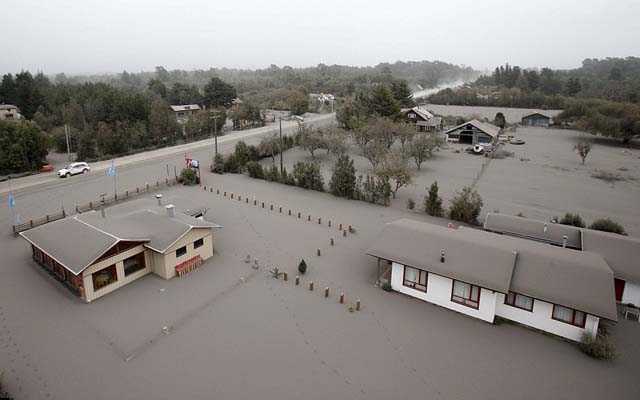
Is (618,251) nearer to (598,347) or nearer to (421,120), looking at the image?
(598,347)

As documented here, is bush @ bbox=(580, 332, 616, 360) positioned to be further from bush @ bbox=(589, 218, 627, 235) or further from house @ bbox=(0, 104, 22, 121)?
house @ bbox=(0, 104, 22, 121)

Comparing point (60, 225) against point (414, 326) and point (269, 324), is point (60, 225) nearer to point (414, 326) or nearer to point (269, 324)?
point (269, 324)

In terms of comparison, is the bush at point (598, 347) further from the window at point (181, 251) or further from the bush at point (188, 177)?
the bush at point (188, 177)

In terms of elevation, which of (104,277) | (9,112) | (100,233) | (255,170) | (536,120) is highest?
(9,112)

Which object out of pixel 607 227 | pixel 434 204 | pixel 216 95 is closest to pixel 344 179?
pixel 434 204

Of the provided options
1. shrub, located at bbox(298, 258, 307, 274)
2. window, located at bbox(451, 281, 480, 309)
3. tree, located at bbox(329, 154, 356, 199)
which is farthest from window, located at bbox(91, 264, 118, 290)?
tree, located at bbox(329, 154, 356, 199)
